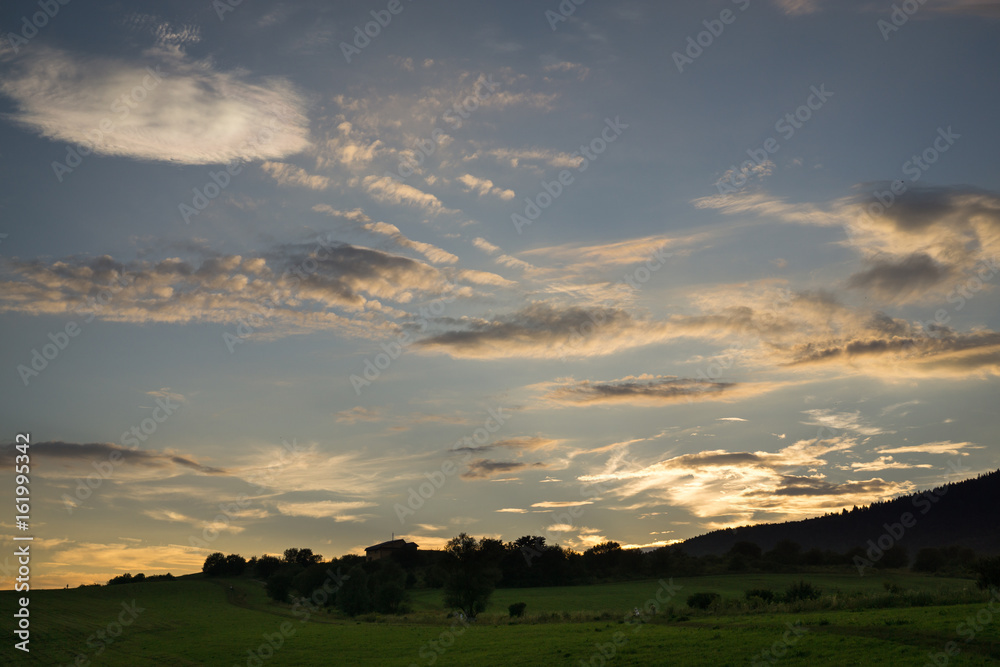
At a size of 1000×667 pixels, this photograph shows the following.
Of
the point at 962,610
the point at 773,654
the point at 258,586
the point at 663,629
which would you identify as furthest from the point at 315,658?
the point at 258,586

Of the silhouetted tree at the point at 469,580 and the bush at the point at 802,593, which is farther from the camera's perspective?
the silhouetted tree at the point at 469,580

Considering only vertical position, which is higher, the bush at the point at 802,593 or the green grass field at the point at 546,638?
the green grass field at the point at 546,638

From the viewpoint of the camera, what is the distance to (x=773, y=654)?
34.0m

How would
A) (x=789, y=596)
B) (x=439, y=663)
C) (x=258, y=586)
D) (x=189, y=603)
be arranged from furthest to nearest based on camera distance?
(x=258, y=586)
(x=189, y=603)
(x=789, y=596)
(x=439, y=663)

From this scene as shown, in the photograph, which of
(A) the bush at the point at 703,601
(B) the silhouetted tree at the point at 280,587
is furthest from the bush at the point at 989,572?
(B) the silhouetted tree at the point at 280,587

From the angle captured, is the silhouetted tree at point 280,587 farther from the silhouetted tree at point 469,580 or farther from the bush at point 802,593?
the bush at point 802,593

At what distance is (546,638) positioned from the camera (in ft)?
165

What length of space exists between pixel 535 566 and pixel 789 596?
10169 cm

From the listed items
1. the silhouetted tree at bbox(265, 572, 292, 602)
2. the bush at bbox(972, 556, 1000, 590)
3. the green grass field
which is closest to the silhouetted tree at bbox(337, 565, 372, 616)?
the green grass field

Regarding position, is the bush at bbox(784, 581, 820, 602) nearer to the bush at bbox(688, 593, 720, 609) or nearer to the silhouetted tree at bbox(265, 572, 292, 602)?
the bush at bbox(688, 593, 720, 609)

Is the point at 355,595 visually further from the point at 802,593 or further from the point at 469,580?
the point at 802,593

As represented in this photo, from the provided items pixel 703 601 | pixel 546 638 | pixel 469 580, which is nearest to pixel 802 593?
pixel 703 601

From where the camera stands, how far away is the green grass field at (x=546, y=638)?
3369 centimetres

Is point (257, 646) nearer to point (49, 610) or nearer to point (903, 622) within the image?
point (903, 622)
